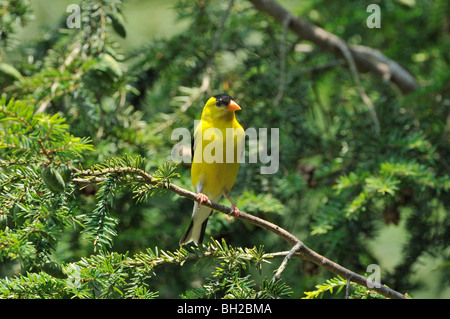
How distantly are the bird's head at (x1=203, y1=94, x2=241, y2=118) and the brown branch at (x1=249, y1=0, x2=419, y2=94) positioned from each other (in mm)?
1019

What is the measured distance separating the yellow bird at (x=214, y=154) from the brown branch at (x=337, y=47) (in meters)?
1.05

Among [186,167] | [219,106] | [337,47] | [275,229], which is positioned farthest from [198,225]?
[337,47]

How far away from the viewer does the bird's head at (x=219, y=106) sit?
8.14 feet

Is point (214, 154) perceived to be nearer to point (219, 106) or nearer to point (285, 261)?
point (219, 106)

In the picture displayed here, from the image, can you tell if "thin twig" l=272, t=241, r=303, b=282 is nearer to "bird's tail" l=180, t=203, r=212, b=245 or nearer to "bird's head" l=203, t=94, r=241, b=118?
"bird's tail" l=180, t=203, r=212, b=245

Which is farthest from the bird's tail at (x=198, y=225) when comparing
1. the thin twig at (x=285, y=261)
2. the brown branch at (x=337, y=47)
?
the brown branch at (x=337, y=47)

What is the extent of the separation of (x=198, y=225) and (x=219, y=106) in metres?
0.66

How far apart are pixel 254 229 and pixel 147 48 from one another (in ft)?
4.51

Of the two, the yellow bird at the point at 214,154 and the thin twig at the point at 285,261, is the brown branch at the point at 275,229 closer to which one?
the thin twig at the point at 285,261

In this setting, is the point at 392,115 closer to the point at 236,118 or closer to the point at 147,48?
the point at 236,118

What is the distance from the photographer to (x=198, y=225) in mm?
2416

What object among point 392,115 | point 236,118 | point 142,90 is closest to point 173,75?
point 142,90

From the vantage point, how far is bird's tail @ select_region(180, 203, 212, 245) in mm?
2307

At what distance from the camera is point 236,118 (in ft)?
8.98
